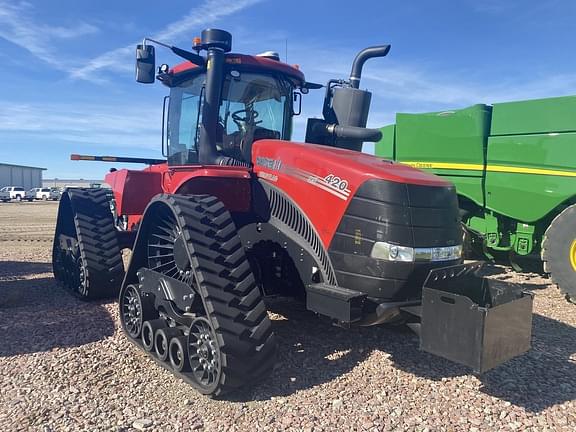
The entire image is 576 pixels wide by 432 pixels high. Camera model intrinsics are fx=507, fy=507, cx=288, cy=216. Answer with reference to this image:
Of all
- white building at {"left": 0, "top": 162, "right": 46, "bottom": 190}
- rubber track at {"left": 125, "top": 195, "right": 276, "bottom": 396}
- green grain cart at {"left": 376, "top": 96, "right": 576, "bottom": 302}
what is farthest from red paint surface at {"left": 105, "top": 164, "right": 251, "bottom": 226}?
white building at {"left": 0, "top": 162, "right": 46, "bottom": 190}

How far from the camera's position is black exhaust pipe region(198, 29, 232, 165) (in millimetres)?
4750

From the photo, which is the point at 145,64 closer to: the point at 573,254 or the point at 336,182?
the point at 336,182

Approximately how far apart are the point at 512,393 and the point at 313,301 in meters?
1.76

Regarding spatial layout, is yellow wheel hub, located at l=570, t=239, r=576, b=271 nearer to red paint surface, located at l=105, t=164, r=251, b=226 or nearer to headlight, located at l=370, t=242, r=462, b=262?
headlight, located at l=370, t=242, r=462, b=262

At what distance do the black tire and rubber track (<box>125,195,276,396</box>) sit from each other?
17.4 feet

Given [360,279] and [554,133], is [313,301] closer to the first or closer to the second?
[360,279]

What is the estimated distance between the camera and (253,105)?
203 inches

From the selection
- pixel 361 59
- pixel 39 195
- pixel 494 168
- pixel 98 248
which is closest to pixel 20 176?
pixel 39 195

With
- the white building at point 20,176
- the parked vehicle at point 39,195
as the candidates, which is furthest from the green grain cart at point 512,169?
the white building at point 20,176

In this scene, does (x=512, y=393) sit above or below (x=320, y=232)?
below

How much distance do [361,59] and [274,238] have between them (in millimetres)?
2227

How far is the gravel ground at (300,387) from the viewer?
3.57 metres

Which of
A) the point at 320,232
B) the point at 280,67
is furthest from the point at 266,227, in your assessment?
the point at 280,67

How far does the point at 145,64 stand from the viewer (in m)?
5.06
